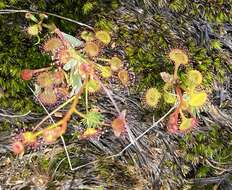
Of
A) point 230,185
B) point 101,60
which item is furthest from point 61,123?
point 230,185

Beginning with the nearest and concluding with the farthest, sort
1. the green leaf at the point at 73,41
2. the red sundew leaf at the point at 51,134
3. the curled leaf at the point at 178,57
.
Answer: the red sundew leaf at the point at 51,134
the green leaf at the point at 73,41
the curled leaf at the point at 178,57

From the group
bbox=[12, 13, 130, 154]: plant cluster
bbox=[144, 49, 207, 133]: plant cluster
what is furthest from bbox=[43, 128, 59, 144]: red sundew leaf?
bbox=[144, 49, 207, 133]: plant cluster

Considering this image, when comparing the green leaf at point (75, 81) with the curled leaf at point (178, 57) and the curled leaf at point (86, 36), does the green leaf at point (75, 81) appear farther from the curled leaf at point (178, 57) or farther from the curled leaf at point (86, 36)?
the curled leaf at point (178, 57)

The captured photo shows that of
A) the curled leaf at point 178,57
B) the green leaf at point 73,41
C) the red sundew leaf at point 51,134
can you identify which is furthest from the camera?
the curled leaf at point 178,57

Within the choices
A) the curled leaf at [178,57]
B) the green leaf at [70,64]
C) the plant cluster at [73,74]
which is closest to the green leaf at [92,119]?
the plant cluster at [73,74]

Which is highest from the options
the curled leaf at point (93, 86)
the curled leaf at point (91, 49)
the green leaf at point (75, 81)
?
the curled leaf at point (91, 49)
